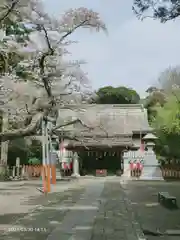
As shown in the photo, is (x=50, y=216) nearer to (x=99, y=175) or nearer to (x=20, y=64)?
(x=20, y=64)

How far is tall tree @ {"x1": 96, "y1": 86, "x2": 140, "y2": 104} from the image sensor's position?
63.7m

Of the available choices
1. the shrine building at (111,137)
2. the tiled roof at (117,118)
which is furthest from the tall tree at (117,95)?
the shrine building at (111,137)

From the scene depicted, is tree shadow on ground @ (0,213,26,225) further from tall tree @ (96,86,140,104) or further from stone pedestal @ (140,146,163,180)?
tall tree @ (96,86,140,104)

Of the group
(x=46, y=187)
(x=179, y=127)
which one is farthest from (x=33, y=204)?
(x=179, y=127)

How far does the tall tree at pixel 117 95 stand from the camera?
63703 mm

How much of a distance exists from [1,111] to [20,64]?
2.64 meters

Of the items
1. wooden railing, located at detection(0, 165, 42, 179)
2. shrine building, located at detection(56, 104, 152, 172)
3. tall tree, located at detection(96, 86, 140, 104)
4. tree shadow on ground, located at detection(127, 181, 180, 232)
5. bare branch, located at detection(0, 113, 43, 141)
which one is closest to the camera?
tree shadow on ground, located at detection(127, 181, 180, 232)

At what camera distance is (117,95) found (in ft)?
209

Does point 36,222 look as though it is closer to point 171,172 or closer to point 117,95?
point 171,172

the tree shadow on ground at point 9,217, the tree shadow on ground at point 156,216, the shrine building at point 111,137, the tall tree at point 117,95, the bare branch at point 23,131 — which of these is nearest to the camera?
the tree shadow on ground at point 156,216

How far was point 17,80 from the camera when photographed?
911 inches

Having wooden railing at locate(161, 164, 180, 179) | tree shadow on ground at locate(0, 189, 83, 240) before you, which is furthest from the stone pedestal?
tree shadow on ground at locate(0, 189, 83, 240)

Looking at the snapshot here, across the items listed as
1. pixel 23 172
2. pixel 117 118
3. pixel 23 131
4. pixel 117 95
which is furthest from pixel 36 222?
Result: pixel 117 95

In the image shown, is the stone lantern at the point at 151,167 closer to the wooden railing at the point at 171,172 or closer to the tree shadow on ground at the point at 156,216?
the wooden railing at the point at 171,172
